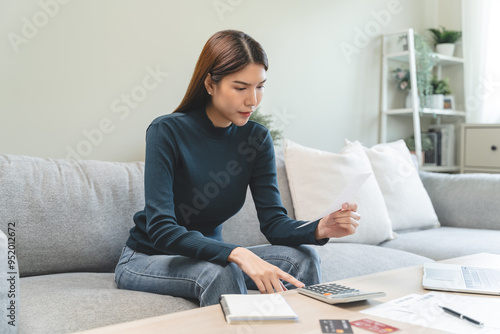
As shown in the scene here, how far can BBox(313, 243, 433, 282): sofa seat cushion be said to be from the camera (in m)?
1.71

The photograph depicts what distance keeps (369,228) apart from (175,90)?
1.15m

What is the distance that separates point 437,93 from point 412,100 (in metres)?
0.22

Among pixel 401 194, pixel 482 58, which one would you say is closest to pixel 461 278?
pixel 401 194

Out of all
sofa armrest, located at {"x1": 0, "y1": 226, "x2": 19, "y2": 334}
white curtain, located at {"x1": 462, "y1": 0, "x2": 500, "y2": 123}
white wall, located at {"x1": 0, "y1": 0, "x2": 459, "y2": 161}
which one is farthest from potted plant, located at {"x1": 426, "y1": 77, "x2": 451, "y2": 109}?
sofa armrest, located at {"x1": 0, "y1": 226, "x2": 19, "y2": 334}

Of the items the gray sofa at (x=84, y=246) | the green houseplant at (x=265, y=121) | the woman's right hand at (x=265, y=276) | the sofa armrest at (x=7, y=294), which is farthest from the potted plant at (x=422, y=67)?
the sofa armrest at (x=7, y=294)

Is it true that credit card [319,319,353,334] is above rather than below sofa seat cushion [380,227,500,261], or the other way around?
above

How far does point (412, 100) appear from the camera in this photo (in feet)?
11.0

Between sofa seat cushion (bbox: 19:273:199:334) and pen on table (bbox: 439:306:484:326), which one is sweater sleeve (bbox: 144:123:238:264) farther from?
pen on table (bbox: 439:306:484:326)

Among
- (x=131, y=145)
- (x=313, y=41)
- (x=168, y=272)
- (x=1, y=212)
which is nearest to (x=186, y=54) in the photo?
(x=131, y=145)

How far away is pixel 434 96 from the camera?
340 cm

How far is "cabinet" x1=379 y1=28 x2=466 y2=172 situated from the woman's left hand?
2.12 m

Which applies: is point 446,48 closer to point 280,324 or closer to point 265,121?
point 265,121

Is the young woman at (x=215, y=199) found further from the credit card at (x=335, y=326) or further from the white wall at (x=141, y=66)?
the white wall at (x=141, y=66)

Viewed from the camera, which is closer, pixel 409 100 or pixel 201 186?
pixel 201 186
